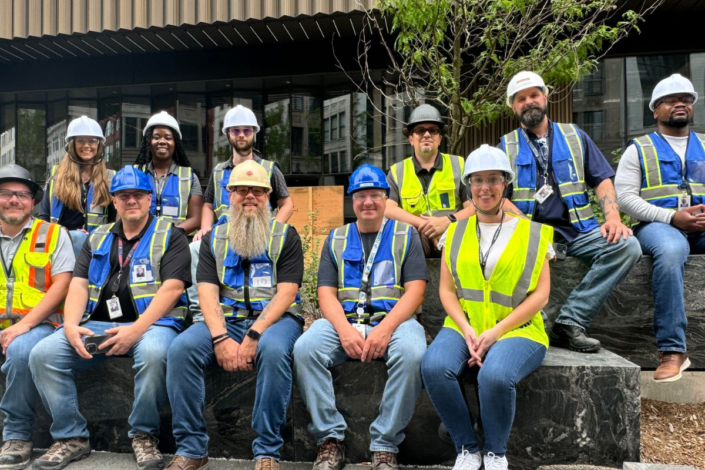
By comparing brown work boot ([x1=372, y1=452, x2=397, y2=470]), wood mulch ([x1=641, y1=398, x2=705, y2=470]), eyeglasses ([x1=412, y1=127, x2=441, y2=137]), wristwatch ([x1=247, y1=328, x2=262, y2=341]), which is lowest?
wood mulch ([x1=641, y1=398, x2=705, y2=470])

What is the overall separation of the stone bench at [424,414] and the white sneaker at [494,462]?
371 millimetres

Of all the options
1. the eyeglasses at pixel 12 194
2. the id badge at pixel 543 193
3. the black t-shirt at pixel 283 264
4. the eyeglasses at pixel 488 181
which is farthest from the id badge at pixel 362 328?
the eyeglasses at pixel 12 194

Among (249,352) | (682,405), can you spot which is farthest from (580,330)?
(249,352)

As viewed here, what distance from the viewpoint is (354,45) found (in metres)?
10.8

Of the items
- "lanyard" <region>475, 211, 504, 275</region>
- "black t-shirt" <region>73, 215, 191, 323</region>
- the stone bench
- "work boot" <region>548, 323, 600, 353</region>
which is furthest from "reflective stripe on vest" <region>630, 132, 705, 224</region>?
"black t-shirt" <region>73, 215, 191, 323</region>

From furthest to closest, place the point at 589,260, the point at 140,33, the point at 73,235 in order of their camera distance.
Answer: the point at 140,33
the point at 73,235
the point at 589,260

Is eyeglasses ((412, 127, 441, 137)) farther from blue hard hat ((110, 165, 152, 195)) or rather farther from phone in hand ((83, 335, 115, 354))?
phone in hand ((83, 335, 115, 354))

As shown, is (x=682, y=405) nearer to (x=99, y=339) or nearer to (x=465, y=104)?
(x=465, y=104)

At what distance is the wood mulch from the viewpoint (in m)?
4.06

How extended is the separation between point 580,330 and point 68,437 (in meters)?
3.79

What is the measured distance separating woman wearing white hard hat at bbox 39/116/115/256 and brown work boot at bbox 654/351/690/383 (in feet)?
15.3

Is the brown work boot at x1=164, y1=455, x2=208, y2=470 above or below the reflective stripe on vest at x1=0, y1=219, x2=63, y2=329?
below

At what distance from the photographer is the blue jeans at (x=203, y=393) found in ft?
12.2

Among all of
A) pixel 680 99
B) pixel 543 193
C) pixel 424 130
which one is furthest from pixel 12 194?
pixel 680 99
